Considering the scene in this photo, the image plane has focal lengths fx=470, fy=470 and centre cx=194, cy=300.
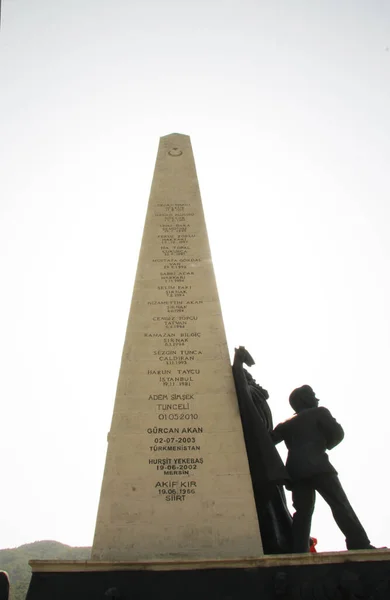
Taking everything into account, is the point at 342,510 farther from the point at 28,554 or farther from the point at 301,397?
the point at 28,554

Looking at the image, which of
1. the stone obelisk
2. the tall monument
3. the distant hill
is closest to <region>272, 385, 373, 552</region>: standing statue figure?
the tall monument

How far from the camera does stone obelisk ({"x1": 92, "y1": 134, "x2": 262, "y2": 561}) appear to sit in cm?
579

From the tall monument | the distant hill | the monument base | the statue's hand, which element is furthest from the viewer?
the distant hill

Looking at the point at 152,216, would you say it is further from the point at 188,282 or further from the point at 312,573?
the point at 312,573

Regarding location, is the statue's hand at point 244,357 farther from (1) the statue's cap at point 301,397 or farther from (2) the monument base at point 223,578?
(2) the monument base at point 223,578

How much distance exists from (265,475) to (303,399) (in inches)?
54.7

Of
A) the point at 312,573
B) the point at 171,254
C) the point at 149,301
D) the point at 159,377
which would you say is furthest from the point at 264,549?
the point at 171,254

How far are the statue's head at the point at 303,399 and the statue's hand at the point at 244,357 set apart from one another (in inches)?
31.5

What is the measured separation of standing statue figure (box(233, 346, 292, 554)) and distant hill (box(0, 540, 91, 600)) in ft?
210

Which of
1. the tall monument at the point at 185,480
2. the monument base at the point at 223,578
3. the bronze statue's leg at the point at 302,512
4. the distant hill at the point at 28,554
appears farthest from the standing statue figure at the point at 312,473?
the distant hill at the point at 28,554

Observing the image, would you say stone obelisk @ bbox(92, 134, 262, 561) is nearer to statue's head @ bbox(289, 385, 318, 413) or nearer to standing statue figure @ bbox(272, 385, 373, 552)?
standing statue figure @ bbox(272, 385, 373, 552)

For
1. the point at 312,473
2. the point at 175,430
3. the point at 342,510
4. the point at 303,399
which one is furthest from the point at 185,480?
the point at 303,399

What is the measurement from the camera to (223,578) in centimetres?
489

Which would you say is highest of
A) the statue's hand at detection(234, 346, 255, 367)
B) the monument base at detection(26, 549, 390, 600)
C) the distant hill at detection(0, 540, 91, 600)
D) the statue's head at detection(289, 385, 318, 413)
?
the distant hill at detection(0, 540, 91, 600)
